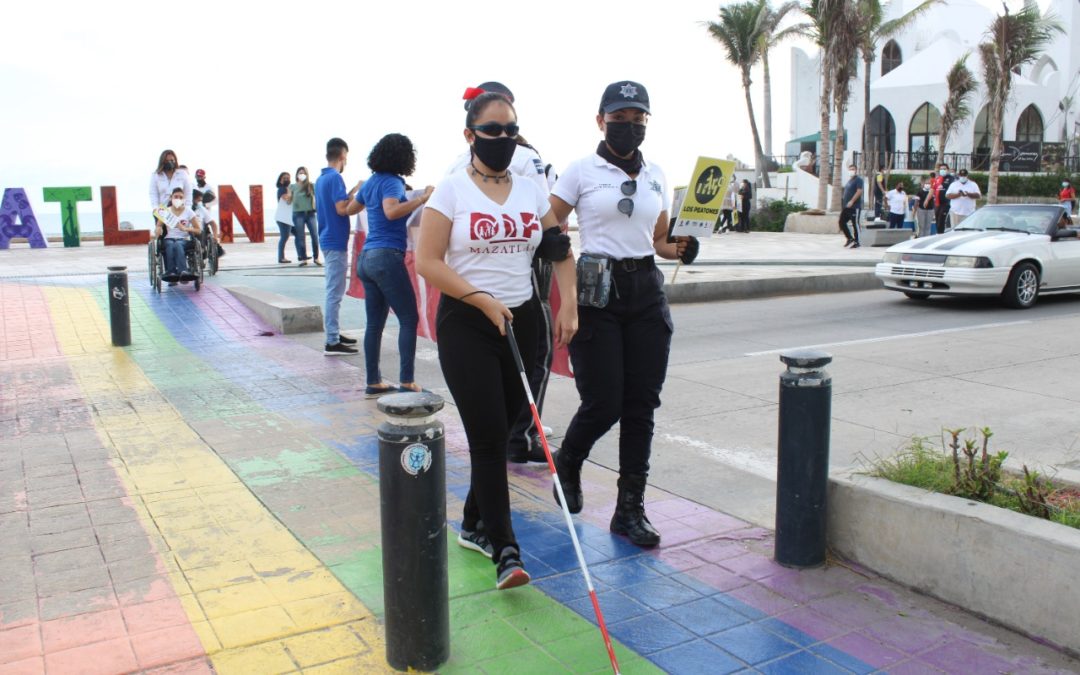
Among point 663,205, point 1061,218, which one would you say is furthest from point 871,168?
point 663,205

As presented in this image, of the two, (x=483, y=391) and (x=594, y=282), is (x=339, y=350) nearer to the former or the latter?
(x=594, y=282)

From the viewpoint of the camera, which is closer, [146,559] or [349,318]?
[146,559]

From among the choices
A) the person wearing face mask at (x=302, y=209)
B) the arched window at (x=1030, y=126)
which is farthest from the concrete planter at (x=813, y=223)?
the arched window at (x=1030, y=126)

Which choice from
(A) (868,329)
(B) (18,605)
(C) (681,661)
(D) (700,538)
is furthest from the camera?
(A) (868,329)

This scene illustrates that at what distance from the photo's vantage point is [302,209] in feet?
58.1

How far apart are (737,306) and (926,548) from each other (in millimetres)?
10022

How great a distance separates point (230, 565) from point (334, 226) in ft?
16.0

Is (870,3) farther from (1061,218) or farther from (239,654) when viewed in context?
(239,654)

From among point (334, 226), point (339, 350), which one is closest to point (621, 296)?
point (334, 226)

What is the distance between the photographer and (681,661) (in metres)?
3.38

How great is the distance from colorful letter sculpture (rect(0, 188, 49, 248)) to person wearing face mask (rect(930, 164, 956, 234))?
22.6 m

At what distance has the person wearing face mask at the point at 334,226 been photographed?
332 inches

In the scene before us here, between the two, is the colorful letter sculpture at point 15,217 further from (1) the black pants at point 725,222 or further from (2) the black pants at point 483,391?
(2) the black pants at point 483,391

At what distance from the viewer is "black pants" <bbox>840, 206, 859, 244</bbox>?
23.4m
